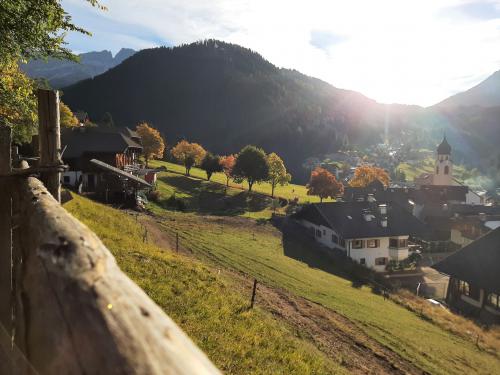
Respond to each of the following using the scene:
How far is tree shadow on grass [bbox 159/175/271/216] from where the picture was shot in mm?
64238

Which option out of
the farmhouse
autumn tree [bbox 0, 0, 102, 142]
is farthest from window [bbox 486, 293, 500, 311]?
autumn tree [bbox 0, 0, 102, 142]

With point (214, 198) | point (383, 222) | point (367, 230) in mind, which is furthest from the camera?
point (214, 198)

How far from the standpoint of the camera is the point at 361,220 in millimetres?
49875

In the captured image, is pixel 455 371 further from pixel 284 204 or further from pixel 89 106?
pixel 89 106

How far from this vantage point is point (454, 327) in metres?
27.3

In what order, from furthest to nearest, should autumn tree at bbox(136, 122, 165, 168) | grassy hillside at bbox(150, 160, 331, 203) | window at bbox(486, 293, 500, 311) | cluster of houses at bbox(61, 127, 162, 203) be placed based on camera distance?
grassy hillside at bbox(150, 160, 331, 203), autumn tree at bbox(136, 122, 165, 168), cluster of houses at bbox(61, 127, 162, 203), window at bbox(486, 293, 500, 311)

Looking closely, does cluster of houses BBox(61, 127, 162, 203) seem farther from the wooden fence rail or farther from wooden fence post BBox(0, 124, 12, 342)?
the wooden fence rail

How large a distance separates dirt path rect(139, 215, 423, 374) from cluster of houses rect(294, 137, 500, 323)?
20.6m

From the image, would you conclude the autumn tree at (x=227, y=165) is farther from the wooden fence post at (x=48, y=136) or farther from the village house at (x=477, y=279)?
the wooden fence post at (x=48, y=136)

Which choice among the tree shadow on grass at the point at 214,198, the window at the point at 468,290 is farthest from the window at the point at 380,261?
the tree shadow on grass at the point at 214,198

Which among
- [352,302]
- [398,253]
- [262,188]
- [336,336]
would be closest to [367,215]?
[398,253]

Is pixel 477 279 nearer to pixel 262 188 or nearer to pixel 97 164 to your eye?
pixel 97 164

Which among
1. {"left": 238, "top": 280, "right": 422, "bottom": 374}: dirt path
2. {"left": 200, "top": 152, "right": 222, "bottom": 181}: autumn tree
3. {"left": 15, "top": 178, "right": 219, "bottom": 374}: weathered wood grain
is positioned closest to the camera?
{"left": 15, "top": 178, "right": 219, "bottom": 374}: weathered wood grain

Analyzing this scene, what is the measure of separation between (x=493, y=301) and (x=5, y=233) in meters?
38.0
